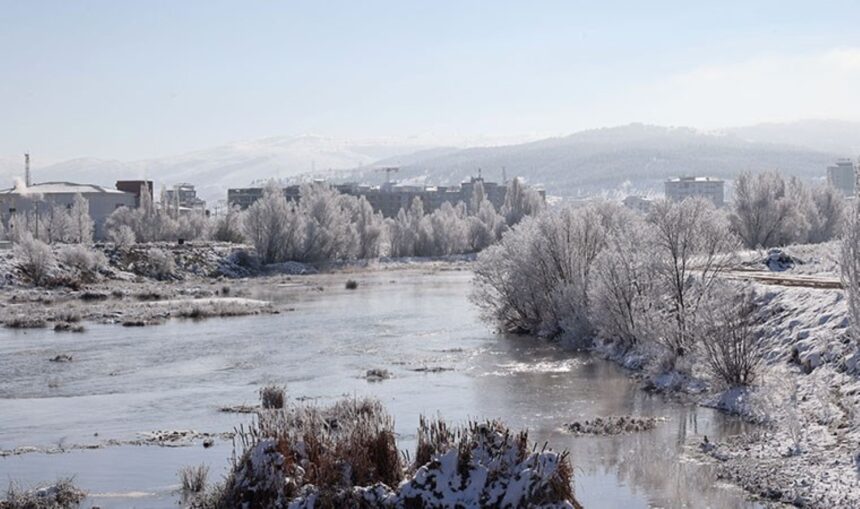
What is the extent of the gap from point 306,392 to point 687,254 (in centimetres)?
1230

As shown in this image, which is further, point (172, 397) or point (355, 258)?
point (355, 258)

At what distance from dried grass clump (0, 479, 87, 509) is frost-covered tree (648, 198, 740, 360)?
60.0ft

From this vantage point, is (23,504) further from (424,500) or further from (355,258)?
(355,258)

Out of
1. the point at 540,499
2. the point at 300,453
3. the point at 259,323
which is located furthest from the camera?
the point at 259,323

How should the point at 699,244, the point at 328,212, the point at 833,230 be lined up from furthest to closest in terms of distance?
the point at 328,212 → the point at 833,230 → the point at 699,244

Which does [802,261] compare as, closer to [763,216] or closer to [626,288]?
[626,288]

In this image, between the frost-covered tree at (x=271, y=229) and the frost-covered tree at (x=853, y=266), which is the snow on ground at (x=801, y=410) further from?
the frost-covered tree at (x=271, y=229)

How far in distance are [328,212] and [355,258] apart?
5.47m

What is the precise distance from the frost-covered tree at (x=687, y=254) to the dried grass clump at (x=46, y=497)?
18277mm

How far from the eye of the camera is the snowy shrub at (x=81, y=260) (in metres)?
71.3

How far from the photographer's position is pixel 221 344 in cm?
4025

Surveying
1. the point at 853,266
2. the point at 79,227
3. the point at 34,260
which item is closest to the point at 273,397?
the point at 853,266

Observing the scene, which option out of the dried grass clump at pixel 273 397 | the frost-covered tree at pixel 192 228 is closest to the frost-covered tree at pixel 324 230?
the frost-covered tree at pixel 192 228

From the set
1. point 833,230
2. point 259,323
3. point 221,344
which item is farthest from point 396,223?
point 221,344
